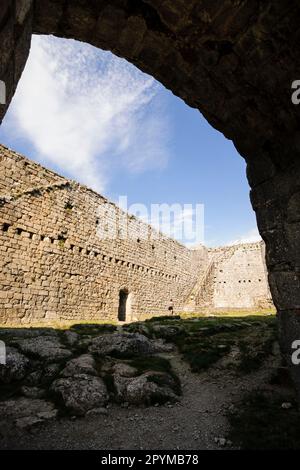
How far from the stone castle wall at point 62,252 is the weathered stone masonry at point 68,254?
0.12 feet

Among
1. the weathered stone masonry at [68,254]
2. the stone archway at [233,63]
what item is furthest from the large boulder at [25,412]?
the weathered stone masonry at [68,254]

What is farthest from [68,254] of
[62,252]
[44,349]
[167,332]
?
[44,349]

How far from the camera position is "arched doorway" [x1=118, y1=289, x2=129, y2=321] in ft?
61.6

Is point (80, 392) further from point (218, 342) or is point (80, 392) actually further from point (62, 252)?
point (62, 252)

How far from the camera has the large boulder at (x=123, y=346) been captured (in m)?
6.84

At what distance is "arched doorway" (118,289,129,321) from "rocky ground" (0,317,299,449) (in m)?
11.1

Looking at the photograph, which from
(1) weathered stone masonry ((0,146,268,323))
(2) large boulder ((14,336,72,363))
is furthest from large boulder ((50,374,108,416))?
(1) weathered stone masonry ((0,146,268,323))

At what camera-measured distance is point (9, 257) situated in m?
11.7

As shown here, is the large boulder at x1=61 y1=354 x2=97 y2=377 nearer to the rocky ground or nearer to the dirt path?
the rocky ground

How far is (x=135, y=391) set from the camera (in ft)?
15.7

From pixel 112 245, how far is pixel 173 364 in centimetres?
1190

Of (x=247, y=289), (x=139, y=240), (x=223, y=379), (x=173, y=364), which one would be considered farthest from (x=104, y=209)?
(x=247, y=289)

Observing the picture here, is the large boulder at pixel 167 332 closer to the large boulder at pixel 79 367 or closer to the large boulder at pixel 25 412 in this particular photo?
the large boulder at pixel 79 367

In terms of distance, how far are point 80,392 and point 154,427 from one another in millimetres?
1339
